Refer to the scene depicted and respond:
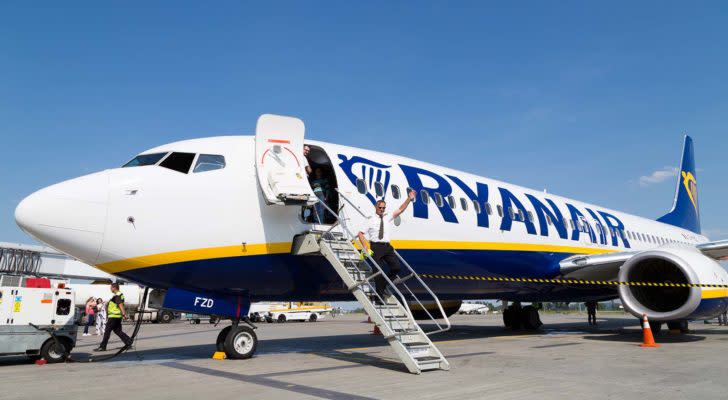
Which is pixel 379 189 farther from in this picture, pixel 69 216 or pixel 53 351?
pixel 53 351

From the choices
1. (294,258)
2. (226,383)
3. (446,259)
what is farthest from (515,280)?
(226,383)

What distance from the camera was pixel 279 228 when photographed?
29.5 feet

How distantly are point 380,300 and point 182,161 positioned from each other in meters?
4.01

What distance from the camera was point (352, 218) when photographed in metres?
9.79

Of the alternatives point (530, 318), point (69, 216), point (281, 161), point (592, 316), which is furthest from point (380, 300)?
point (592, 316)

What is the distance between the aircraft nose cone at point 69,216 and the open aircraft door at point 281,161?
241 cm

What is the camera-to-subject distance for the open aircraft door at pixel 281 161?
8.66 m

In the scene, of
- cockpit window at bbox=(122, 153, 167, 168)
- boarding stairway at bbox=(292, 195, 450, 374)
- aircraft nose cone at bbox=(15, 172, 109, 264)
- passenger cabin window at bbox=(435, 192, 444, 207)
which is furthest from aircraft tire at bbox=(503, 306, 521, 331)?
aircraft nose cone at bbox=(15, 172, 109, 264)

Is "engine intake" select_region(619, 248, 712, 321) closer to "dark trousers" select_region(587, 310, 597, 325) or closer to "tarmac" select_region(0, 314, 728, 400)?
"tarmac" select_region(0, 314, 728, 400)

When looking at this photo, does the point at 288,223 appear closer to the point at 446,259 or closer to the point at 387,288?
the point at 387,288

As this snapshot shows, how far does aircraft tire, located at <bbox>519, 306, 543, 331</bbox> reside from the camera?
1834cm

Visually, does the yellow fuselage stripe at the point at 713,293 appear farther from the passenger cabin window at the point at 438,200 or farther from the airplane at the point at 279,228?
the passenger cabin window at the point at 438,200

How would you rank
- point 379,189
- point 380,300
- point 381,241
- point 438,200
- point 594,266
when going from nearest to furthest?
point 380,300 → point 381,241 → point 379,189 → point 438,200 → point 594,266

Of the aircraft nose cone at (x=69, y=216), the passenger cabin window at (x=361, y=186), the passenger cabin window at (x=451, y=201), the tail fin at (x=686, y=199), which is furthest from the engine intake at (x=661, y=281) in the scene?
the tail fin at (x=686, y=199)
